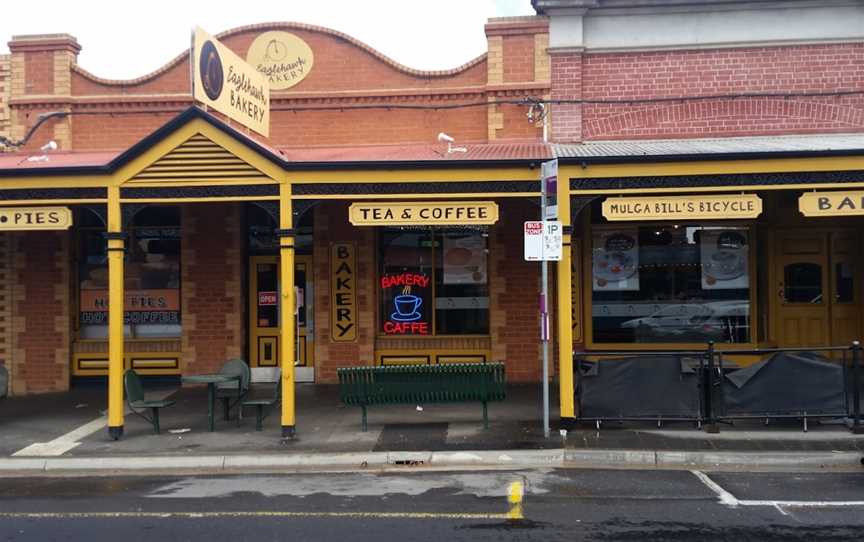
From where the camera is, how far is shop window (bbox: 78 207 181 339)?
536 inches

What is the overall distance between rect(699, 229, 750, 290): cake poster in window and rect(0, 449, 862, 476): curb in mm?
5225

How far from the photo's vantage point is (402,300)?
13.6 metres

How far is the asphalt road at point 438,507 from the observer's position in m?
6.17

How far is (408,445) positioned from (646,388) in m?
3.08

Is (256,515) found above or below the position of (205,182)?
below

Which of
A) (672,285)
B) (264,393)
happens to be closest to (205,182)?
(264,393)

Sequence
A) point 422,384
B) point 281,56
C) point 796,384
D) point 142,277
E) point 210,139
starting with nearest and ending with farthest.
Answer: point 796,384 < point 210,139 < point 422,384 < point 281,56 < point 142,277

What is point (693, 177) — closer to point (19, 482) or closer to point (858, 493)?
point (858, 493)

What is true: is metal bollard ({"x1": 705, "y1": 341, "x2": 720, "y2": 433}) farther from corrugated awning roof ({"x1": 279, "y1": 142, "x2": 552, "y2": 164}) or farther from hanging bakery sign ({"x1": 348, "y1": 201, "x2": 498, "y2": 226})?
corrugated awning roof ({"x1": 279, "y1": 142, "x2": 552, "y2": 164})

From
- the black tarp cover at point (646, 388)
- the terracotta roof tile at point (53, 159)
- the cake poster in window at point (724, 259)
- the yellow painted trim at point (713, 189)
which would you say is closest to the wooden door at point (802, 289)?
the cake poster in window at point (724, 259)

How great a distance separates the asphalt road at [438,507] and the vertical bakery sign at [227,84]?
4800 millimetres

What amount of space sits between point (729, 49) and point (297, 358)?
9.08 meters

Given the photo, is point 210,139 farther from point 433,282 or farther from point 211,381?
point 433,282

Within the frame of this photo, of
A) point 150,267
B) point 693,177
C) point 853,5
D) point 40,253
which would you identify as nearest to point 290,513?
point 693,177
